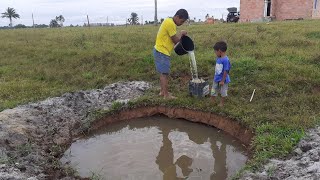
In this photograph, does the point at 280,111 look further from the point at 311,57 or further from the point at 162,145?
the point at 311,57

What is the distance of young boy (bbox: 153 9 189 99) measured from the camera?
5957 millimetres

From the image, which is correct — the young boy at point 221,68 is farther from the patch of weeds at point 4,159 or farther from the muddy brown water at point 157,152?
the patch of weeds at point 4,159

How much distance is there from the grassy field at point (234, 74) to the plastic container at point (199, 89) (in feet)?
0.59

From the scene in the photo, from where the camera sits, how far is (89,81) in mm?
7730

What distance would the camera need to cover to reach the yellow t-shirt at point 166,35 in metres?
5.97

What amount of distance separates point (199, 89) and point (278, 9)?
64.0 ft

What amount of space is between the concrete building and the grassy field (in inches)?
465

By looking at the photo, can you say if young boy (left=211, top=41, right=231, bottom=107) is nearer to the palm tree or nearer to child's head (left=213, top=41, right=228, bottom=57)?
child's head (left=213, top=41, right=228, bottom=57)

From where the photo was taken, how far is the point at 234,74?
7324mm

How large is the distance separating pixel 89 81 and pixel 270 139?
471 centimetres

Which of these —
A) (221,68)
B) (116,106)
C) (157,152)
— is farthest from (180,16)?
(157,152)

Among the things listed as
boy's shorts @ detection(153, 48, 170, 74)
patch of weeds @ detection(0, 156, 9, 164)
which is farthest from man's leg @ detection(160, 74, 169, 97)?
patch of weeds @ detection(0, 156, 9, 164)

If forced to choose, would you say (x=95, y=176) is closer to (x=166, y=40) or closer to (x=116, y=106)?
(x=116, y=106)

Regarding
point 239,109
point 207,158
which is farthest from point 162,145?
point 239,109
